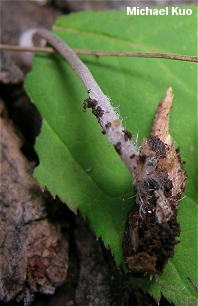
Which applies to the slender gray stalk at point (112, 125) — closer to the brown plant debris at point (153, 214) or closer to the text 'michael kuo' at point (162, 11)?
the brown plant debris at point (153, 214)

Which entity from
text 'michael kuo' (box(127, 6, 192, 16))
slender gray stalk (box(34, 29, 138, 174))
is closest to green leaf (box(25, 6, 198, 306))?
text 'michael kuo' (box(127, 6, 192, 16))

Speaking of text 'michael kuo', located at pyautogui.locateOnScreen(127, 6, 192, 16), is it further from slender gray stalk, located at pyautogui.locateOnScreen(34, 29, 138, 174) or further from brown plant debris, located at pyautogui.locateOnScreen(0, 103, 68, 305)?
brown plant debris, located at pyautogui.locateOnScreen(0, 103, 68, 305)

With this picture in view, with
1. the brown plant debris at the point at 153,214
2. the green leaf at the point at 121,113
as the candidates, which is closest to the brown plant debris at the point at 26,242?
the green leaf at the point at 121,113

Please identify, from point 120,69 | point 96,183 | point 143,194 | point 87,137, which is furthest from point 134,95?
point 143,194

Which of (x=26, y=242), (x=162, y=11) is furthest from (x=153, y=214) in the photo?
(x=162, y=11)

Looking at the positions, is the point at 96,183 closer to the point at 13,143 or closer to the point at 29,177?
the point at 29,177

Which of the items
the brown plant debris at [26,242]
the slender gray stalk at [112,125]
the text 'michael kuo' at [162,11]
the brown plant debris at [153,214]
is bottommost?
the brown plant debris at [26,242]
